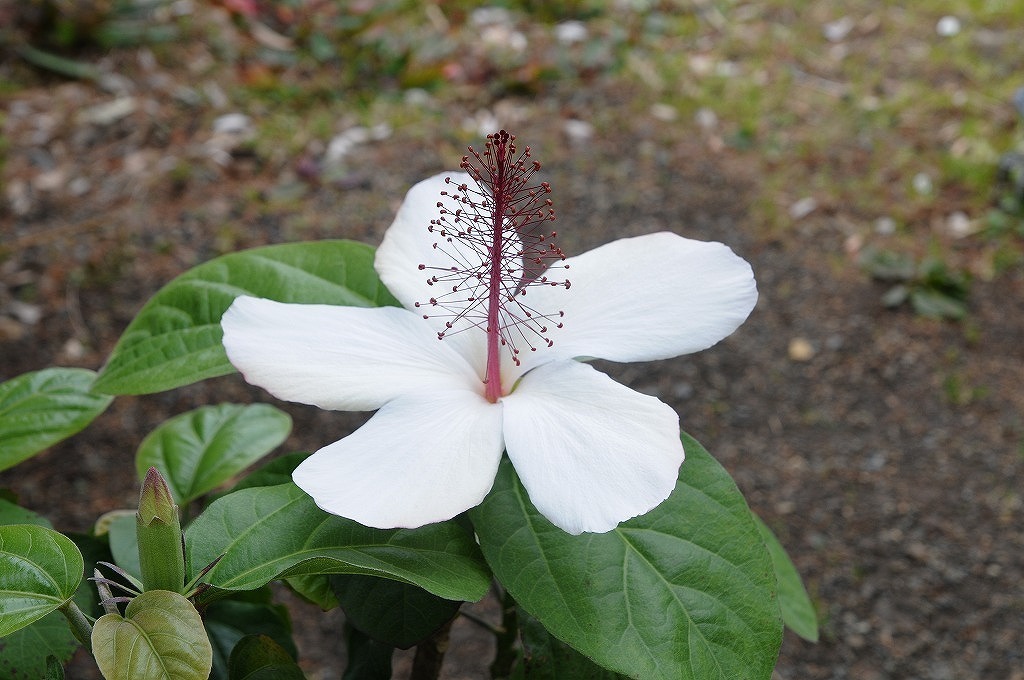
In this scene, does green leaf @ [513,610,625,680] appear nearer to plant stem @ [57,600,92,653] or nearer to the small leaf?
plant stem @ [57,600,92,653]

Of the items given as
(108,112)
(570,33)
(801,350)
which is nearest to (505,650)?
(801,350)

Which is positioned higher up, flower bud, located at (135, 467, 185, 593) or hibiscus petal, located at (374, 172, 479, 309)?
hibiscus petal, located at (374, 172, 479, 309)

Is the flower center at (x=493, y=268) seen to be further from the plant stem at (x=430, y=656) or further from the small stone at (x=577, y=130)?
the small stone at (x=577, y=130)

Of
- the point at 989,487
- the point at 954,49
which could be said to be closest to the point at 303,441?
the point at 989,487

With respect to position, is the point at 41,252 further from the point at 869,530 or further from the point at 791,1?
the point at 791,1

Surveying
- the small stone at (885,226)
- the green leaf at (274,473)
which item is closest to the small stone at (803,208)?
the small stone at (885,226)

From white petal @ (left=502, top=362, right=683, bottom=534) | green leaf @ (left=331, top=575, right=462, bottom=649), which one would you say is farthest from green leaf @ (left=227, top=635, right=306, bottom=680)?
→ white petal @ (left=502, top=362, right=683, bottom=534)

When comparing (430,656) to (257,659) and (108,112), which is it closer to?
(257,659)

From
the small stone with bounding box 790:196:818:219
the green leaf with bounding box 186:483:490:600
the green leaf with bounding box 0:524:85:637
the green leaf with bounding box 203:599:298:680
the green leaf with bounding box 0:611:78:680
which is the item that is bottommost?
the small stone with bounding box 790:196:818:219
